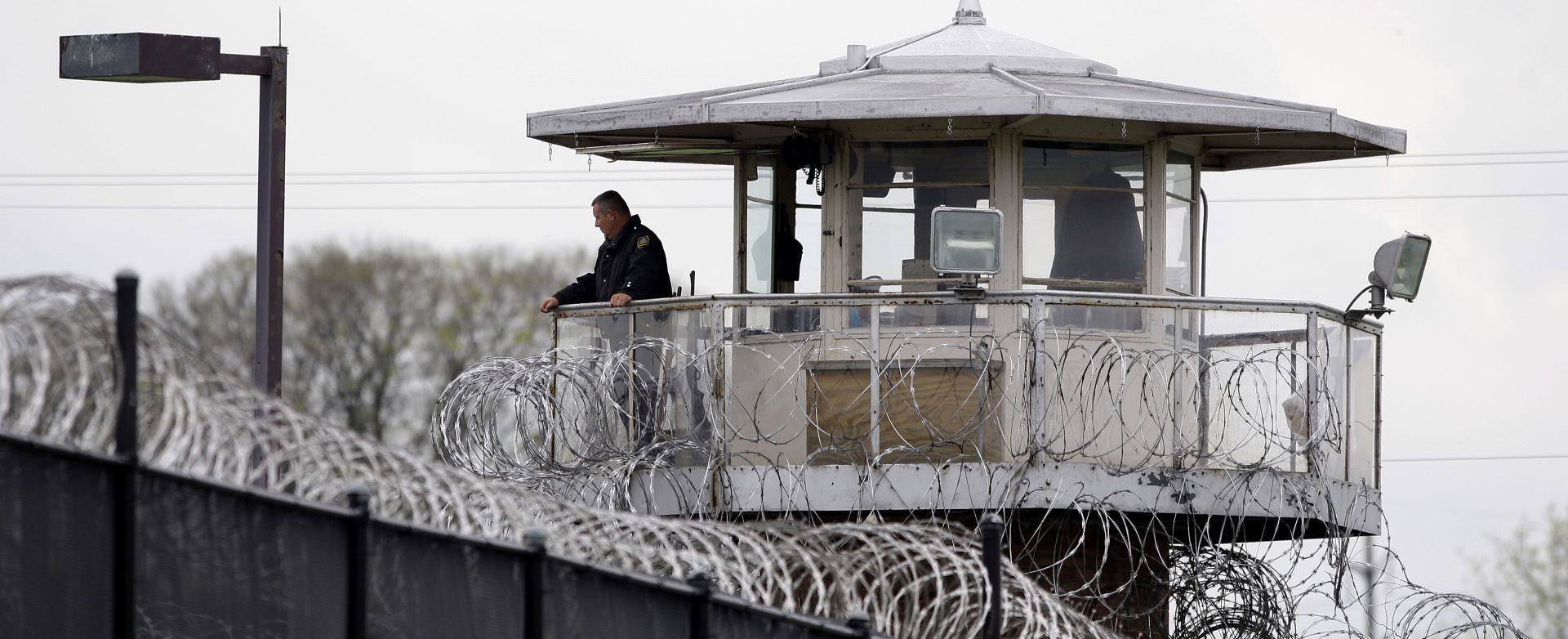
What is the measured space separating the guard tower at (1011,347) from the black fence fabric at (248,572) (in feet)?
16.7

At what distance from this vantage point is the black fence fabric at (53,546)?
235 inches

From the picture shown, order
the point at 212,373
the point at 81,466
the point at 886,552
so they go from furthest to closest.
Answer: the point at 886,552 → the point at 212,373 → the point at 81,466

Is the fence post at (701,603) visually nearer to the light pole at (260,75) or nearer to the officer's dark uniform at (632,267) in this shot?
the light pole at (260,75)

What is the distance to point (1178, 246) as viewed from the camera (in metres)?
14.6

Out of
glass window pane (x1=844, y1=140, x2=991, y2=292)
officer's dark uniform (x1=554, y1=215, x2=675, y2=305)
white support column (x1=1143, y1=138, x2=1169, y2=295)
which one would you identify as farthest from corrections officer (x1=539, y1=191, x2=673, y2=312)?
white support column (x1=1143, y1=138, x2=1169, y2=295)

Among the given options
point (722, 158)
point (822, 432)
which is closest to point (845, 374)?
point (822, 432)

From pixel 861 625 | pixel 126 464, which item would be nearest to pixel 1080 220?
pixel 861 625

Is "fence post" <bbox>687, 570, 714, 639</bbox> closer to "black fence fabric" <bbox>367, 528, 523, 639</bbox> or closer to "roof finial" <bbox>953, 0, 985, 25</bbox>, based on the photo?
"black fence fabric" <bbox>367, 528, 523, 639</bbox>

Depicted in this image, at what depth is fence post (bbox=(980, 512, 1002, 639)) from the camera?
822cm

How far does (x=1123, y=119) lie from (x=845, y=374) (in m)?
2.26

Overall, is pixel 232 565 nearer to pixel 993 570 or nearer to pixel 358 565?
pixel 358 565

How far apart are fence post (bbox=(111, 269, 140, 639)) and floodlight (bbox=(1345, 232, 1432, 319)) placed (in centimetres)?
919

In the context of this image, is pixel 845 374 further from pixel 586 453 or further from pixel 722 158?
pixel 722 158

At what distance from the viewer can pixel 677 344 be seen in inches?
524
